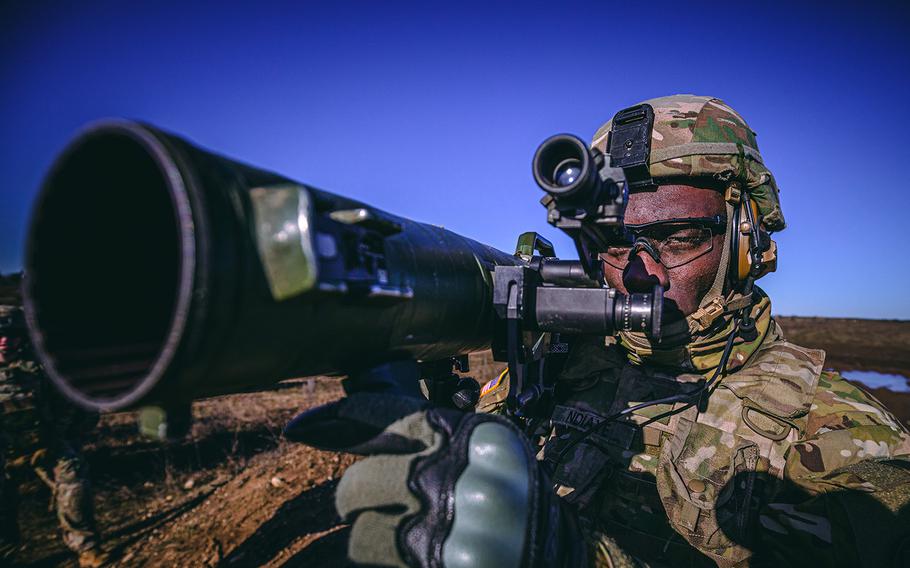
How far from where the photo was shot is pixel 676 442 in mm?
2295

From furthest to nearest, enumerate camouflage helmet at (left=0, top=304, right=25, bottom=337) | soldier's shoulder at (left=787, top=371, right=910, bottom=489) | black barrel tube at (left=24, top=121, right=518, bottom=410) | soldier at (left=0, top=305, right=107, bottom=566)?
1. camouflage helmet at (left=0, top=304, right=25, bottom=337)
2. soldier at (left=0, top=305, right=107, bottom=566)
3. soldier's shoulder at (left=787, top=371, right=910, bottom=489)
4. black barrel tube at (left=24, top=121, right=518, bottom=410)

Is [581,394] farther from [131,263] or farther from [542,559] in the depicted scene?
[131,263]

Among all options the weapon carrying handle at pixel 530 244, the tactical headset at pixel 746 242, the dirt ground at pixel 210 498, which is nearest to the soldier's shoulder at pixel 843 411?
the tactical headset at pixel 746 242

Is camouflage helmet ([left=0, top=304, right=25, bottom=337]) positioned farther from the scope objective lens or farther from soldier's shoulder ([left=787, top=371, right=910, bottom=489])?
soldier's shoulder ([left=787, top=371, right=910, bottom=489])

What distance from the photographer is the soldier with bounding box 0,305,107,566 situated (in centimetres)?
493

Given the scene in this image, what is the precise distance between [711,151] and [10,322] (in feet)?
28.8

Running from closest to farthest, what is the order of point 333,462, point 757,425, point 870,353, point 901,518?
1. point 901,518
2. point 757,425
3. point 333,462
4. point 870,353

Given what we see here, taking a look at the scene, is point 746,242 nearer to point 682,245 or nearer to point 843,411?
point 682,245

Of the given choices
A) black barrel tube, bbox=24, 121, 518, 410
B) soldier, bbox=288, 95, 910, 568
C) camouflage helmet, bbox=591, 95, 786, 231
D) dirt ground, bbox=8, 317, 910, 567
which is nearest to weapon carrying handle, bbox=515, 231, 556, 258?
soldier, bbox=288, 95, 910, 568

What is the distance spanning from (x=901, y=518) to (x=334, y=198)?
2314 mm

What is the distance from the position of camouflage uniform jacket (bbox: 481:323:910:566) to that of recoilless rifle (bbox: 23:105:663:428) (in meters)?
1.21

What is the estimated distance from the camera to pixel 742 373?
94.5 inches

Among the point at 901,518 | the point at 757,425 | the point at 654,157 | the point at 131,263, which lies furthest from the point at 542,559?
the point at 654,157

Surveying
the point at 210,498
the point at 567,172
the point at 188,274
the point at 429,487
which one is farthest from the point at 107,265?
the point at 210,498
